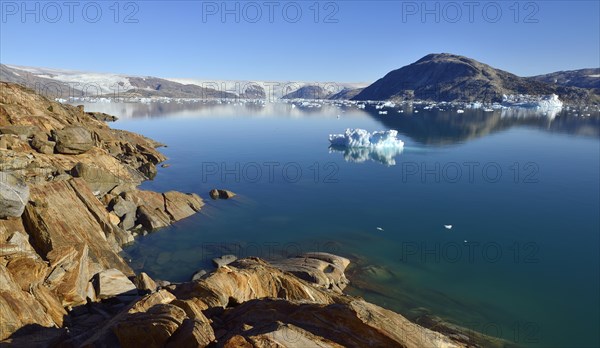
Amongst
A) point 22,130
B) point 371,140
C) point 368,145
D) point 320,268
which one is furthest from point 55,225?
point 371,140

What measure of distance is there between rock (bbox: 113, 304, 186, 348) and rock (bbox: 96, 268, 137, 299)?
14.7 feet

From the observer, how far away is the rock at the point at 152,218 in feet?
65.8

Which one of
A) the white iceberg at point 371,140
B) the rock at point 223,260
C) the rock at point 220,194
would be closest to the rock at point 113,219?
the rock at point 223,260

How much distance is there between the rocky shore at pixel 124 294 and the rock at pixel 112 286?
3cm

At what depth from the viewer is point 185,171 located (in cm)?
3434

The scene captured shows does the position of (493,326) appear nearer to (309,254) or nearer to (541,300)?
(541,300)

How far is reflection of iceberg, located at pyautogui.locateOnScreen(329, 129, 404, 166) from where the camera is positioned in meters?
43.1

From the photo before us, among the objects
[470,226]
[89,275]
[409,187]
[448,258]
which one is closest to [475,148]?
[409,187]

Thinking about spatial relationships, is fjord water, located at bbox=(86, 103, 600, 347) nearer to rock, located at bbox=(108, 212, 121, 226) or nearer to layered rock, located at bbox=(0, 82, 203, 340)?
rock, located at bbox=(108, 212, 121, 226)

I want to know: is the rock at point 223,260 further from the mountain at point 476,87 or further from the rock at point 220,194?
the mountain at point 476,87

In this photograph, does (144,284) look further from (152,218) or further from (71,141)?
(71,141)

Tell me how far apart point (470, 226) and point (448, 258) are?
189 inches

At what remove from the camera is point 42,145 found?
70.5ft

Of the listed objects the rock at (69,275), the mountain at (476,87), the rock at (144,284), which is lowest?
the rock at (144,284)
